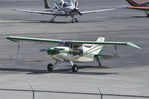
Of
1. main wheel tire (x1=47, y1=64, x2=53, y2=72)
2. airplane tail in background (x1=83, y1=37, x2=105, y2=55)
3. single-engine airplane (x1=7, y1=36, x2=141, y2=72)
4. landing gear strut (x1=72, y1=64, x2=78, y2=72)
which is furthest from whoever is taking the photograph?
airplane tail in background (x1=83, y1=37, x2=105, y2=55)

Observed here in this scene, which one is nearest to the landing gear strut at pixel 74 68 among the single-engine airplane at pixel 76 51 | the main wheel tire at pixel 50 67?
the single-engine airplane at pixel 76 51

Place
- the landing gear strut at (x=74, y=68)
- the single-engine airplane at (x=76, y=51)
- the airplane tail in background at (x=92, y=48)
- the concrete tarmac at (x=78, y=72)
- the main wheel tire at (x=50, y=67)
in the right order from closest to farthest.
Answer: the concrete tarmac at (x=78, y=72)
the single-engine airplane at (x=76, y=51)
the landing gear strut at (x=74, y=68)
the main wheel tire at (x=50, y=67)
the airplane tail in background at (x=92, y=48)

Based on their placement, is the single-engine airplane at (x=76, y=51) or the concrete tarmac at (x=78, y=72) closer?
the concrete tarmac at (x=78, y=72)

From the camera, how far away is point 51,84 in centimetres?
2558

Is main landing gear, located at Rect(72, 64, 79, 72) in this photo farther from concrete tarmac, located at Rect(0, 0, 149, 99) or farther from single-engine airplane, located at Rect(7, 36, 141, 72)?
concrete tarmac, located at Rect(0, 0, 149, 99)

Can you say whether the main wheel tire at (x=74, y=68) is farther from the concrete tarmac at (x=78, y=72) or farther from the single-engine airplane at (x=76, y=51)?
the concrete tarmac at (x=78, y=72)

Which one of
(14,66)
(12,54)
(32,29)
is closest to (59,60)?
(14,66)

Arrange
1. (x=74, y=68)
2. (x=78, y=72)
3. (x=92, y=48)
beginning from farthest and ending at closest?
1. (x=92, y=48)
2. (x=78, y=72)
3. (x=74, y=68)

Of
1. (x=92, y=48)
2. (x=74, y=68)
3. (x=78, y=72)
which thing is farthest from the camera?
(x=92, y=48)

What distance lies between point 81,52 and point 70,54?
32.9 inches

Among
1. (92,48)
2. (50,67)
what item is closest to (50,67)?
(50,67)

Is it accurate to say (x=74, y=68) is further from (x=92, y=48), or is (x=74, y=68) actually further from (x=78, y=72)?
(x=92, y=48)

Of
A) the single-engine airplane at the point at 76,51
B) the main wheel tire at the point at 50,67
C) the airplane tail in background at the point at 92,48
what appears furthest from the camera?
the airplane tail in background at the point at 92,48

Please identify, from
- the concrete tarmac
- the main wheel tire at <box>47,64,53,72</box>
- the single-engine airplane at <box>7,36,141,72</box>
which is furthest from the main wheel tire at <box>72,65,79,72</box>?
the main wheel tire at <box>47,64,53,72</box>
